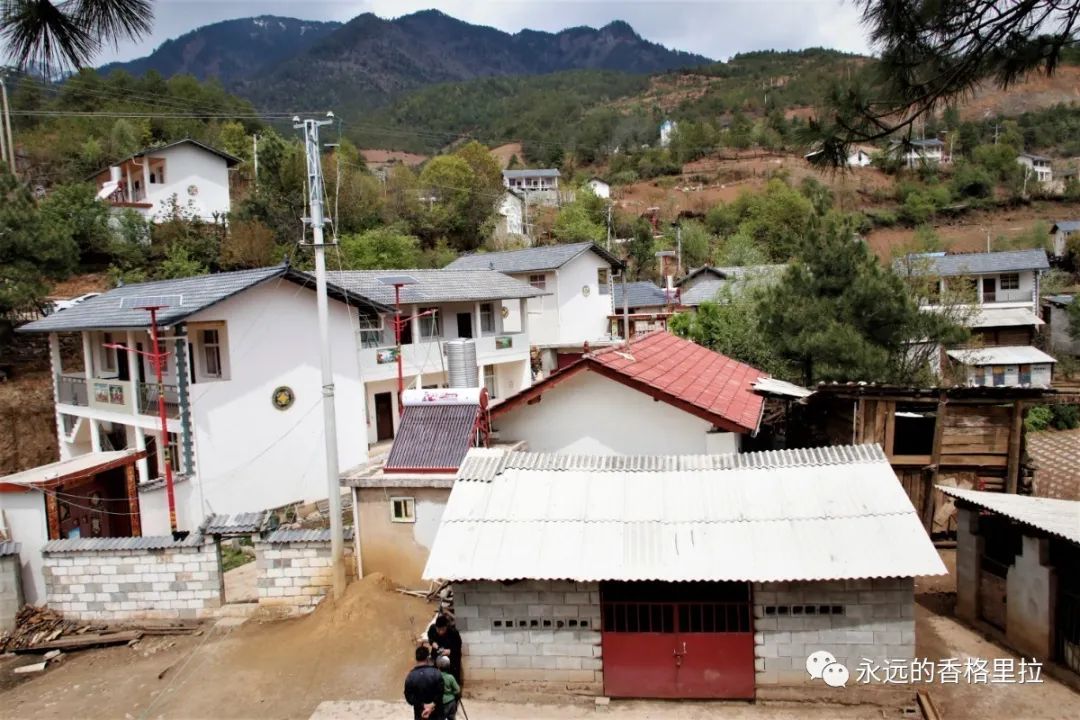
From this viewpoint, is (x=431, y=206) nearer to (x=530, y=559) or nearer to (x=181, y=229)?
(x=181, y=229)

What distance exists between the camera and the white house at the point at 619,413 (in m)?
10.8

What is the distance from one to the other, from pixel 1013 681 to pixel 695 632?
373cm

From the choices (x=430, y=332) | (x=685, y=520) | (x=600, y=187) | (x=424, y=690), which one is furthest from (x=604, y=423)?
(x=600, y=187)

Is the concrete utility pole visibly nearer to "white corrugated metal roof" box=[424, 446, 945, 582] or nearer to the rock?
"white corrugated metal roof" box=[424, 446, 945, 582]

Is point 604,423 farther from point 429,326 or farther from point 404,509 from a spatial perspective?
point 429,326

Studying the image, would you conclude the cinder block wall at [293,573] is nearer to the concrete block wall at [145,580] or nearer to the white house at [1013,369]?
the concrete block wall at [145,580]

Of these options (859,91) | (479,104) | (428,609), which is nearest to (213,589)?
(428,609)

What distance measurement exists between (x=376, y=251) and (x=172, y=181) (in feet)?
33.0

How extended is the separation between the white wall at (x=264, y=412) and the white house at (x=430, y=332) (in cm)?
199

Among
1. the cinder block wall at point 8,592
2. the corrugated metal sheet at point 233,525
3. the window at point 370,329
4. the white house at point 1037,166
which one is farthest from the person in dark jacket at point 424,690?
the white house at point 1037,166

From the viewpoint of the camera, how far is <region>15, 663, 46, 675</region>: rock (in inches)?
376

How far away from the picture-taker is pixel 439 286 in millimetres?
23594

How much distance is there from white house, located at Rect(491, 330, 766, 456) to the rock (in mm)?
7163

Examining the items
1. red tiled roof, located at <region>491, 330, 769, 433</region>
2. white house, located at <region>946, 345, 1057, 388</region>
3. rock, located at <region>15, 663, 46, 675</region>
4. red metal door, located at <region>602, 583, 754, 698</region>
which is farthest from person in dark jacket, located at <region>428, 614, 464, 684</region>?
white house, located at <region>946, 345, 1057, 388</region>
